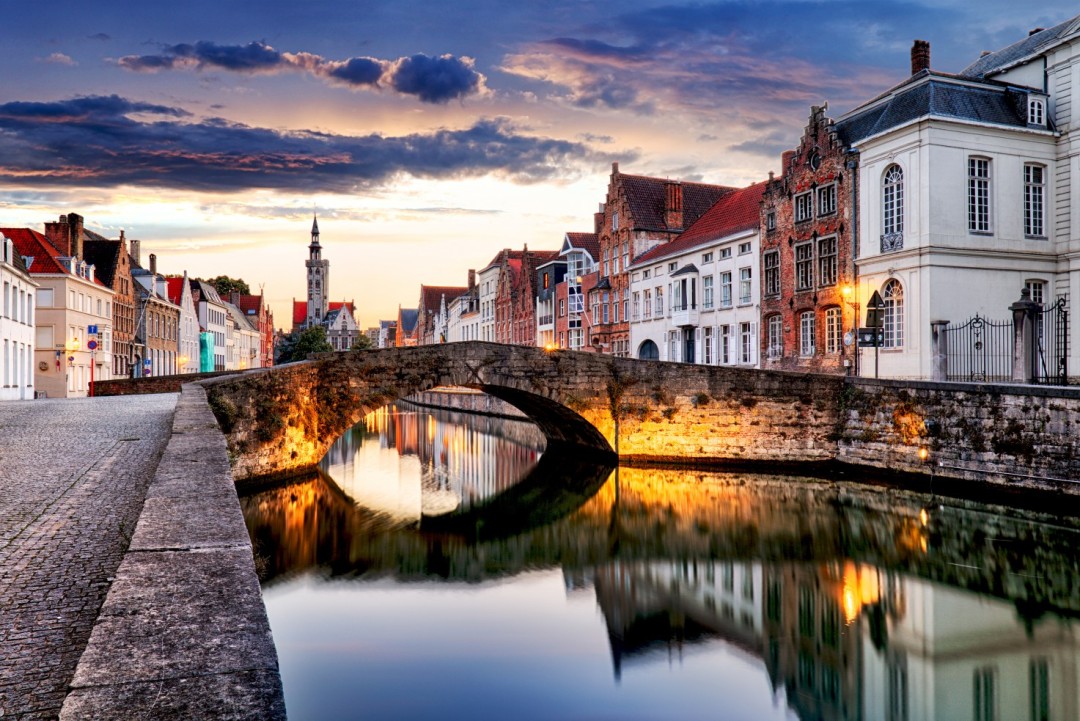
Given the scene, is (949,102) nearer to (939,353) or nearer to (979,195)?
(979,195)

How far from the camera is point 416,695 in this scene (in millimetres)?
7902

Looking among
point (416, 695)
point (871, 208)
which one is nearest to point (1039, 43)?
point (871, 208)

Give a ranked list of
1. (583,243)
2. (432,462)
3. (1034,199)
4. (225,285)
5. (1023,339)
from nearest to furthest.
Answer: (1023,339)
(1034,199)
(432,462)
(583,243)
(225,285)

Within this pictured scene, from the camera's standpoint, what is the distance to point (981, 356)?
20.5m

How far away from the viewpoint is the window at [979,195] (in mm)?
22672

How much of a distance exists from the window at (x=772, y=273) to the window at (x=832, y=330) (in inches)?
110

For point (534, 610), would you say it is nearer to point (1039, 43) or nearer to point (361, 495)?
point (361, 495)

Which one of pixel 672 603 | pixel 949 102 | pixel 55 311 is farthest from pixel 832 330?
pixel 55 311

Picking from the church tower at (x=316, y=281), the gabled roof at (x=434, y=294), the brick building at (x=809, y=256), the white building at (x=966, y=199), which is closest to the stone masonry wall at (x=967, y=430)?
the white building at (x=966, y=199)

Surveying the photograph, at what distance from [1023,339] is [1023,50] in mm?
12958

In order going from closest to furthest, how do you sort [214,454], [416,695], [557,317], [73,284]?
[214,454] → [416,695] → [73,284] → [557,317]

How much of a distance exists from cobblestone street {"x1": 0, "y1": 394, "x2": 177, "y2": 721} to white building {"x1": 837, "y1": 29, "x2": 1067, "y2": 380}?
60.9ft

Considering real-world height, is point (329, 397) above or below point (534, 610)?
above

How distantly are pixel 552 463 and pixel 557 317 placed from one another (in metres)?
25.0
